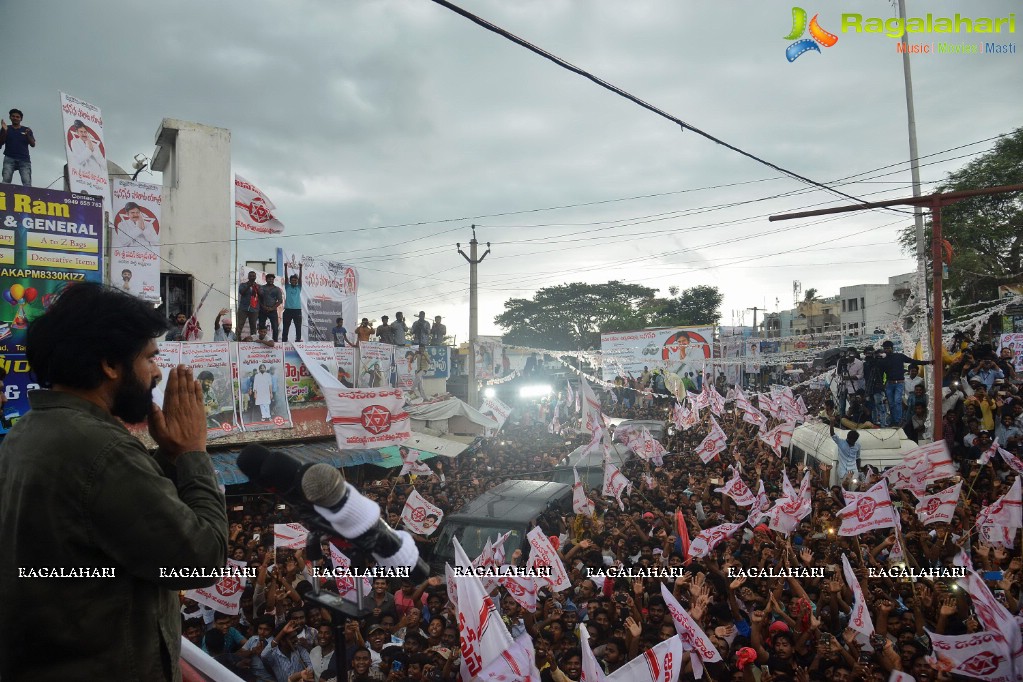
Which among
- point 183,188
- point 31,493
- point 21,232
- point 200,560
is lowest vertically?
point 200,560

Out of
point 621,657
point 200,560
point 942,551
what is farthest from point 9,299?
point 942,551

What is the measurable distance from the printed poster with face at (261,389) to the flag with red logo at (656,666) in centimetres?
1106

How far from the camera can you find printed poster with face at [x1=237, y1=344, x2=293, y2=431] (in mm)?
13258

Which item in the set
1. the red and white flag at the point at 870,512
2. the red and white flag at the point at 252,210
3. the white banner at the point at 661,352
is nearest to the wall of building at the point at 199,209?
the red and white flag at the point at 252,210

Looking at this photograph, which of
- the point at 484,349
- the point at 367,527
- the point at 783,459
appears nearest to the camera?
the point at 367,527

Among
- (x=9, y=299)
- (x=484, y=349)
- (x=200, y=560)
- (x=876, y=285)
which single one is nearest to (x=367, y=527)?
(x=200, y=560)

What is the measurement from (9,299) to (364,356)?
742 cm

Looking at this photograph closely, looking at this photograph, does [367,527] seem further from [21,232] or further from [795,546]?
[21,232]

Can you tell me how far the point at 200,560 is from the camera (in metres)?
1.46

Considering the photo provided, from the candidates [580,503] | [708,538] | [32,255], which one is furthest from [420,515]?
[32,255]

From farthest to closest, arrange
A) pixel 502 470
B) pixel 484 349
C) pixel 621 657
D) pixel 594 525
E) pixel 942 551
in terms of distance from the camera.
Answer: pixel 484 349, pixel 502 470, pixel 594 525, pixel 942 551, pixel 621 657

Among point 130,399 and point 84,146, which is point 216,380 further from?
point 130,399

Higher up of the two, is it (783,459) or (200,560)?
(200,560)

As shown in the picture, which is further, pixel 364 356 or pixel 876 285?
pixel 876 285
